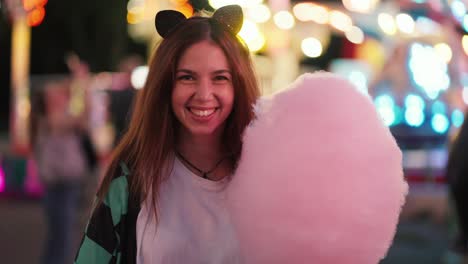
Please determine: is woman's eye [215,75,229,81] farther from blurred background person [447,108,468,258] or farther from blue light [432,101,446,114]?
blue light [432,101,446,114]

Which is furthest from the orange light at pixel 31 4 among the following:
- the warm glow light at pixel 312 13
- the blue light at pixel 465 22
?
the blue light at pixel 465 22

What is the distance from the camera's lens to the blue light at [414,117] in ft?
35.5

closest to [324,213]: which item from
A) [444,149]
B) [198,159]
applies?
[198,159]

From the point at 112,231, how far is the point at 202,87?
0.45 metres

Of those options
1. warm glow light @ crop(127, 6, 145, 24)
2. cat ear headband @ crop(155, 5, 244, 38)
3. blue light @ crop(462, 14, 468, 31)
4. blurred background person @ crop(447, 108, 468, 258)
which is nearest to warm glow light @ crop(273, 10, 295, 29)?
warm glow light @ crop(127, 6, 145, 24)

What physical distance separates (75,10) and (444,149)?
16.1m

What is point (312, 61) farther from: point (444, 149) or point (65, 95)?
point (65, 95)

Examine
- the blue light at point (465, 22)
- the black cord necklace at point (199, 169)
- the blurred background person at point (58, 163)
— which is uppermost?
the blue light at point (465, 22)

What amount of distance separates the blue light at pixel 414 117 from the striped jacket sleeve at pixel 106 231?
899 centimetres

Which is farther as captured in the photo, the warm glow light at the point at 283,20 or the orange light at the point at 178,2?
the warm glow light at the point at 283,20

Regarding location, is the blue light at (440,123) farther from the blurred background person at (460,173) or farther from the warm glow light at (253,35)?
the blurred background person at (460,173)

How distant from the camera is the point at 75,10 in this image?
24547 mm

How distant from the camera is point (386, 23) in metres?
11.0

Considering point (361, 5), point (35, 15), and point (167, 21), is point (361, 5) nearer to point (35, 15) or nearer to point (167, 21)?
point (35, 15)
